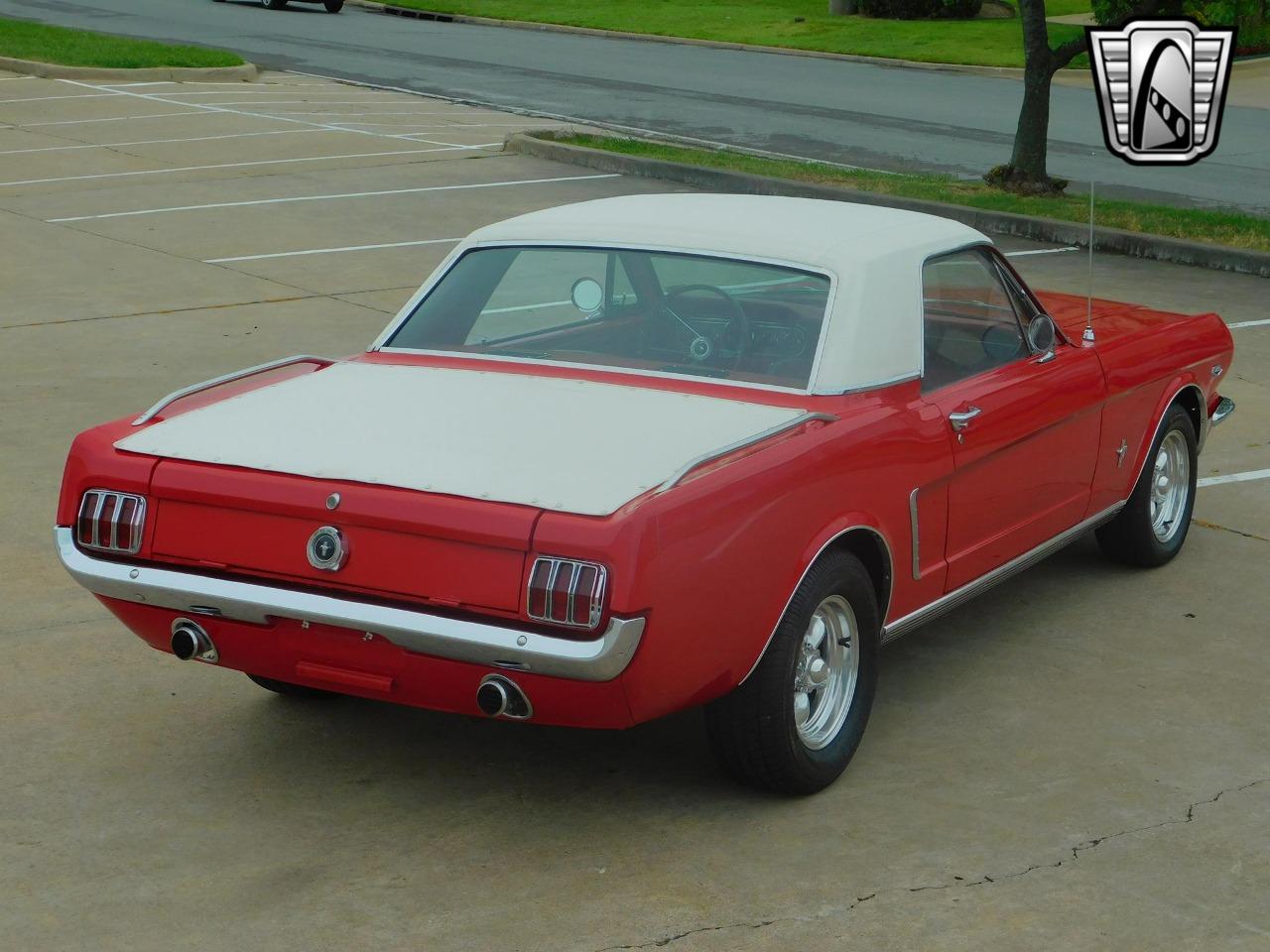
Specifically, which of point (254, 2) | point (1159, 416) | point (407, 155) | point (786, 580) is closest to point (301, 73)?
point (407, 155)

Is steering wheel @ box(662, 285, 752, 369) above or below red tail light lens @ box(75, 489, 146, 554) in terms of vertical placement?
above

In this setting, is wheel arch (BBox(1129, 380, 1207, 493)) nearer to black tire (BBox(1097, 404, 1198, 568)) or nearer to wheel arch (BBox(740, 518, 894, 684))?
black tire (BBox(1097, 404, 1198, 568))

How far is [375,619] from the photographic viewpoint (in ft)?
13.7

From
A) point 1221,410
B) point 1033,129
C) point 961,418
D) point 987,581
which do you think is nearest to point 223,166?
point 1033,129

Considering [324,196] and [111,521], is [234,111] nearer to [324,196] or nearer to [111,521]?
[324,196]

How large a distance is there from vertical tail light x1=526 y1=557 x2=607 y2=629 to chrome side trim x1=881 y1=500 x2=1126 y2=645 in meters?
1.34

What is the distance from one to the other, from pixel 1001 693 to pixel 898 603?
67 centimetres

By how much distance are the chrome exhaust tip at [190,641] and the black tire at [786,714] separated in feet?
4.32

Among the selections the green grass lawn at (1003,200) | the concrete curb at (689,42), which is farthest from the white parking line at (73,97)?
the concrete curb at (689,42)

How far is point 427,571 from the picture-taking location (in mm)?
4168

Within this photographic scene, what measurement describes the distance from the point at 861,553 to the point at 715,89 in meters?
22.1

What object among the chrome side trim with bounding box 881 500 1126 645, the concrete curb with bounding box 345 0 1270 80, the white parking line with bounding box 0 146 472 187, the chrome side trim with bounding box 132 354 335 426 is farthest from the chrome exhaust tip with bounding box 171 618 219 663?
the concrete curb with bounding box 345 0 1270 80

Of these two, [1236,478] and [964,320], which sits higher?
[964,320]

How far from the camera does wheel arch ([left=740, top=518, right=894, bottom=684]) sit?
4.50m
